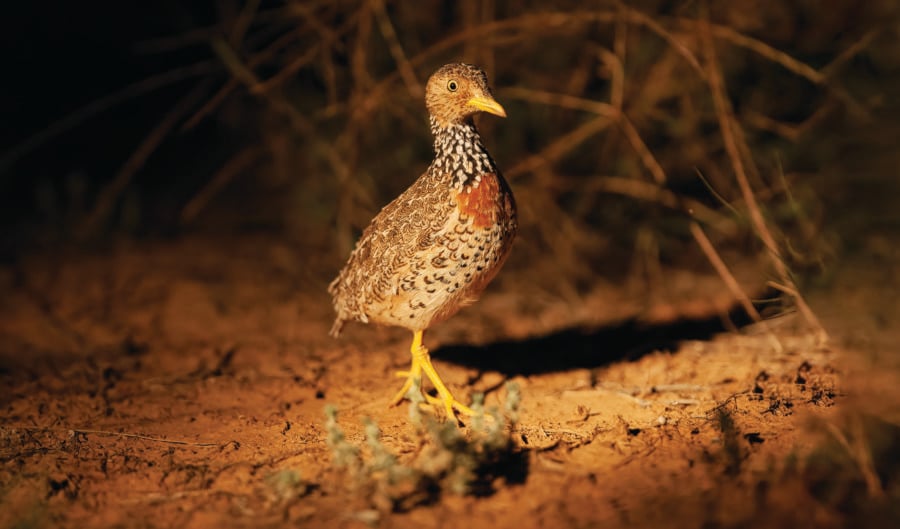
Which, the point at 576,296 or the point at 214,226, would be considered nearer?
the point at 576,296

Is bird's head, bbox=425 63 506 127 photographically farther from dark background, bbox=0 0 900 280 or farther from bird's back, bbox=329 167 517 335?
dark background, bbox=0 0 900 280

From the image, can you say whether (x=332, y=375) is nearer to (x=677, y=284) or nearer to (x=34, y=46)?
(x=677, y=284)

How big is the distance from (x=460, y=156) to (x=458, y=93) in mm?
305

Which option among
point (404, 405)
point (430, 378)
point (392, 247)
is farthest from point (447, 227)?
point (404, 405)

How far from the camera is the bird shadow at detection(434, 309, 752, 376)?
4.88 m

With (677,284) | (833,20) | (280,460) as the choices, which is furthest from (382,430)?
(833,20)

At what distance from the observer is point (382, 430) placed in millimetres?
3814

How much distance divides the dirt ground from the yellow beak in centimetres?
153

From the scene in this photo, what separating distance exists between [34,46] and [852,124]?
30.7 feet

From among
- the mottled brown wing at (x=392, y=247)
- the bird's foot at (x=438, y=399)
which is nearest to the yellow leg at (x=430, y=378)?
the bird's foot at (x=438, y=399)

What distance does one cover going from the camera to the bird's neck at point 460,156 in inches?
146

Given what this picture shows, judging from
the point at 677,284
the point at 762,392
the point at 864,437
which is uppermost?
the point at 677,284

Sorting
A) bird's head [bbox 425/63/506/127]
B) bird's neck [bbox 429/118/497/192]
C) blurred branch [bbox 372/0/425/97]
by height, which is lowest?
bird's neck [bbox 429/118/497/192]

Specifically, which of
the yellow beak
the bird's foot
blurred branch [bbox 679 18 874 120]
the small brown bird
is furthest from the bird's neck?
blurred branch [bbox 679 18 874 120]
